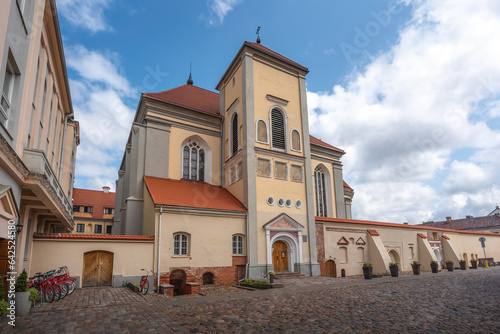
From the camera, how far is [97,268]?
52.7 feet

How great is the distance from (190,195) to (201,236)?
3.17m

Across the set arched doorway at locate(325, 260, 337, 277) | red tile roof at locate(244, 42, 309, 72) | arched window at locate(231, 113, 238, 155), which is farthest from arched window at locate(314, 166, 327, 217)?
arched window at locate(231, 113, 238, 155)

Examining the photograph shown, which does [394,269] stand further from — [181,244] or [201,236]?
[181,244]

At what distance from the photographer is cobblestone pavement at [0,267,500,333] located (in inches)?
310

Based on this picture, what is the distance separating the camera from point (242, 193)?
72.9 feet

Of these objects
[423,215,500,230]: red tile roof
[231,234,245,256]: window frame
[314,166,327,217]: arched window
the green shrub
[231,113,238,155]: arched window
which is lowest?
the green shrub

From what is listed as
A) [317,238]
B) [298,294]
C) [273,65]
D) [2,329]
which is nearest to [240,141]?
[273,65]

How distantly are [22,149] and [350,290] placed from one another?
1394 centimetres

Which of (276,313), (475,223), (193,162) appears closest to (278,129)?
(193,162)

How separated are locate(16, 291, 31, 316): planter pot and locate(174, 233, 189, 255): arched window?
9.47 metres

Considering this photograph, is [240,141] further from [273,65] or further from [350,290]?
[350,290]

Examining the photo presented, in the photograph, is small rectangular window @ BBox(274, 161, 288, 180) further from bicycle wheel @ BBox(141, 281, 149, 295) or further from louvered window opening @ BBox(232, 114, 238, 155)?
bicycle wheel @ BBox(141, 281, 149, 295)

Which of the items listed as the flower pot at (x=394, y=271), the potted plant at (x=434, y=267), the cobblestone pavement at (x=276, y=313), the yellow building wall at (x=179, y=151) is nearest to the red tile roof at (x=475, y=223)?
the potted plant at (x=434, y=267)

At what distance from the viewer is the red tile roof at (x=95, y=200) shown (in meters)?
47.1
